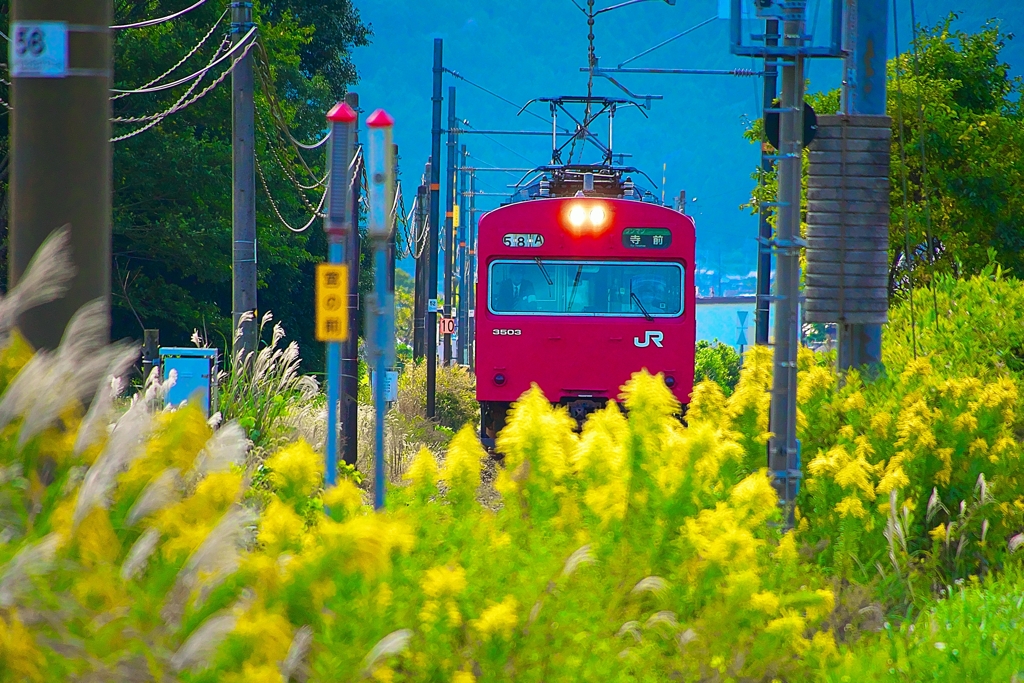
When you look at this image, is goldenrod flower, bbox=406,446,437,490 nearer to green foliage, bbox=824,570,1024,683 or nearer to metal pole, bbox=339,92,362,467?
green foliage, bbox=824,570,1024,683

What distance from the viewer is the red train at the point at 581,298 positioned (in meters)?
12.5

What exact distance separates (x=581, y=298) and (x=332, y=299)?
28.1ft

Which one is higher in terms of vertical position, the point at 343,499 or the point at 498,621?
the point at 343,499

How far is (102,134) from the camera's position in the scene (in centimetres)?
411

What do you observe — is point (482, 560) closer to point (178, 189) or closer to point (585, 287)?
point (585, 287)

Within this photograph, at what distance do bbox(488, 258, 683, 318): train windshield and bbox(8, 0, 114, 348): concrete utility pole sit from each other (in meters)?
8.58

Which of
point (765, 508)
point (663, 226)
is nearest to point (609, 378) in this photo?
point (663, 226)

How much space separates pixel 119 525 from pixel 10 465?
0.34 metres

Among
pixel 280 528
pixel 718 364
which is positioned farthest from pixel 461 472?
pixel 718 364

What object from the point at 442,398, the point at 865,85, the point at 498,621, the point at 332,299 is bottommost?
the point at 442,398

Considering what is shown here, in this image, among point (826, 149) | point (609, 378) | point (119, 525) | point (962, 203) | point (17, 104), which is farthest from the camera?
point (962, 203)

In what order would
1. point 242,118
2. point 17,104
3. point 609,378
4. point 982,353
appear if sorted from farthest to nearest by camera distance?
point 609,378
point 242,118
point 982,353
point 17,104

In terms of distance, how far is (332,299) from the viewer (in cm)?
421

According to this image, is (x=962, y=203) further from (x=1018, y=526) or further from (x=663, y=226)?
(x=1018, y=526)
